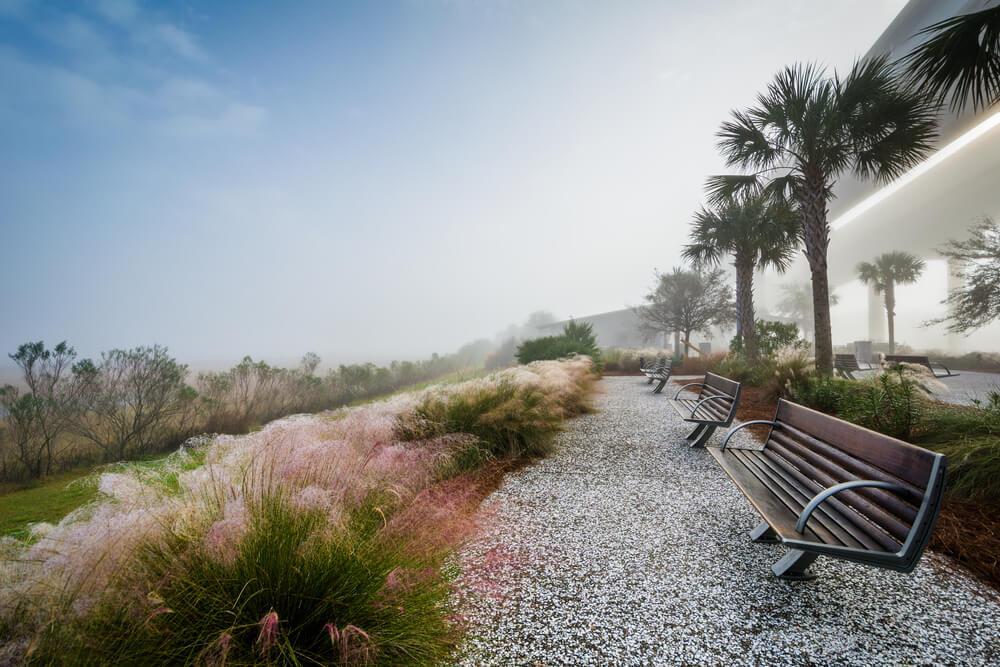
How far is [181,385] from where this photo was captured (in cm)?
616

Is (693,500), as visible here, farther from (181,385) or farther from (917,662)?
(181,385)

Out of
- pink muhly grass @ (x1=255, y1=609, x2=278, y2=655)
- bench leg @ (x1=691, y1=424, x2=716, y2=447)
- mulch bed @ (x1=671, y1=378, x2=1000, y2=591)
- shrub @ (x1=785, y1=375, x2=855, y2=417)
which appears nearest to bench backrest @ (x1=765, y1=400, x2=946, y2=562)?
mulch bed @ (x1=671, y1=378, x2=1000, y2=591)

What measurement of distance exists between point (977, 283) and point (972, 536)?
14521 mm

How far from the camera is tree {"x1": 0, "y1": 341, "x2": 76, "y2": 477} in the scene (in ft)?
14.7

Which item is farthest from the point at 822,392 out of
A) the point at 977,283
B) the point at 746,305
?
the point at 977,283

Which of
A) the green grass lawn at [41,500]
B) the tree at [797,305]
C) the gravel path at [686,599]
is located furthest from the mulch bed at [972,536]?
the tree at [797,305]

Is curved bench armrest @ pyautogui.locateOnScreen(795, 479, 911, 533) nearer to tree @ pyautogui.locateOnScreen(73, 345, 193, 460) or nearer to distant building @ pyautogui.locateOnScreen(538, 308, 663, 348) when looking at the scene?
tree @ pyautogui.locateOnScreen(73, 345, 193, 460)

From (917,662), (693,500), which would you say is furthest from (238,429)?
(917,662)

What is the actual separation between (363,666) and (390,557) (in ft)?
1.26

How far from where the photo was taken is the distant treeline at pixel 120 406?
4.56m

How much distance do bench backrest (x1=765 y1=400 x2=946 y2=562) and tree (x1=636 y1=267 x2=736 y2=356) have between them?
779 inches

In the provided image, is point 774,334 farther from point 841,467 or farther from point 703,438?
point 841,467

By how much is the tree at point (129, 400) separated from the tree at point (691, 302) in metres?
21.3

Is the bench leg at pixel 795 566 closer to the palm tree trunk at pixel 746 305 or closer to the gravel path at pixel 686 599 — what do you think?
the gravel path at pixel 686 599
